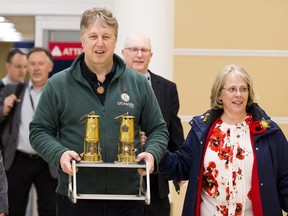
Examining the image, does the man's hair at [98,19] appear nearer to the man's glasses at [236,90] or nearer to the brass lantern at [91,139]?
the brass lantern at [91,139]

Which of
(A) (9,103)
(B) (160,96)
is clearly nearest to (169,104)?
(B) (160,96)

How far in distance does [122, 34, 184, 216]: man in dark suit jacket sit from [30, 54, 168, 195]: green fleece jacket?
4.41 feet

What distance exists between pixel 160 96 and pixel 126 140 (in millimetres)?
1634

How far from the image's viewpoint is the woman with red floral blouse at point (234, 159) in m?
4.00

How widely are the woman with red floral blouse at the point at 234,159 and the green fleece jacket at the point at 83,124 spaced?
671 millimetres

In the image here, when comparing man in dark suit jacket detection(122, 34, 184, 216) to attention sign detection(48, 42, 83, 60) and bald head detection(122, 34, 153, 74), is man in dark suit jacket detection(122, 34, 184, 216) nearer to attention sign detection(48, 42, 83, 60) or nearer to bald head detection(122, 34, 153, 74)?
bald head detection(122, 34, 153, 74)

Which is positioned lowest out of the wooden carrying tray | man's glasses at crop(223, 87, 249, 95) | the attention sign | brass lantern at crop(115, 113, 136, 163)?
the wooden carrying tray

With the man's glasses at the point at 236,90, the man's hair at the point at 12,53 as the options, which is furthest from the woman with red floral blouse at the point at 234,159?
the man's hair at the point at 12,53

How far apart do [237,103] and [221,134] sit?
0.20 meters

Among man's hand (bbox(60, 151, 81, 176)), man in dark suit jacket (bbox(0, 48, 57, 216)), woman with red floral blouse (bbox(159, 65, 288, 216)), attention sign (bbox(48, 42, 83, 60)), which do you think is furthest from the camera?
attention sign (bbox(48, 42, 83, 60))

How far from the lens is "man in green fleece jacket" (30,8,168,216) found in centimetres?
340

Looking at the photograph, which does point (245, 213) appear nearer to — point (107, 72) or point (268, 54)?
point (107, 72)

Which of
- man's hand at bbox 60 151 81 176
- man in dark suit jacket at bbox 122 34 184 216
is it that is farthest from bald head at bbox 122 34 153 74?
man's hand at bbox 60 151 81 176

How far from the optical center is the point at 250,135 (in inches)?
161
